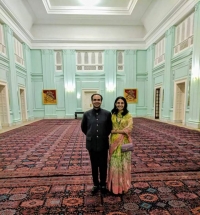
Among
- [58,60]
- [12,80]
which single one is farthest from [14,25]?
[58,60]

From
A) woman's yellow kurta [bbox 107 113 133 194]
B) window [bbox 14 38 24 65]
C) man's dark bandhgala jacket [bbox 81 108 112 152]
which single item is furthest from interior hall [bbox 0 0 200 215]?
man's dark bandhgala jacket [bbox 81 108 112 152]

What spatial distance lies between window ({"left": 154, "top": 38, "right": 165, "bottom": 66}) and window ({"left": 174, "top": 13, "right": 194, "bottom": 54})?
4.36 ft

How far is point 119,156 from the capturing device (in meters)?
1.74

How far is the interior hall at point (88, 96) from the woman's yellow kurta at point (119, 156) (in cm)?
20

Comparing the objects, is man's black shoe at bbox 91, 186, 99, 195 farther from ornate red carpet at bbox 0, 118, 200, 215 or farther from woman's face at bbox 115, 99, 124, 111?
woman's face at bbox 115, 99, 124, 111

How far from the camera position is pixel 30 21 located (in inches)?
404

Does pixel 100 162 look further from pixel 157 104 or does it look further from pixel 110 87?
pixel 110 87

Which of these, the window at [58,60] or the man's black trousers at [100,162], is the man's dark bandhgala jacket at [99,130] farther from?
the window at [58,60]

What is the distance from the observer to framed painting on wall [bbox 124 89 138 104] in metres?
11.8

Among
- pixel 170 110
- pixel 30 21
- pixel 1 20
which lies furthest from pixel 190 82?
pixel 30 21

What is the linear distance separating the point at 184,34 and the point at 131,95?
544 cm

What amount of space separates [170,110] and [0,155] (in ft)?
26.7

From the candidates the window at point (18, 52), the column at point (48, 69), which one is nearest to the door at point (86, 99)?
the column at point (48, 69)

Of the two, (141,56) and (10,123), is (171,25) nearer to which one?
(141,56)
